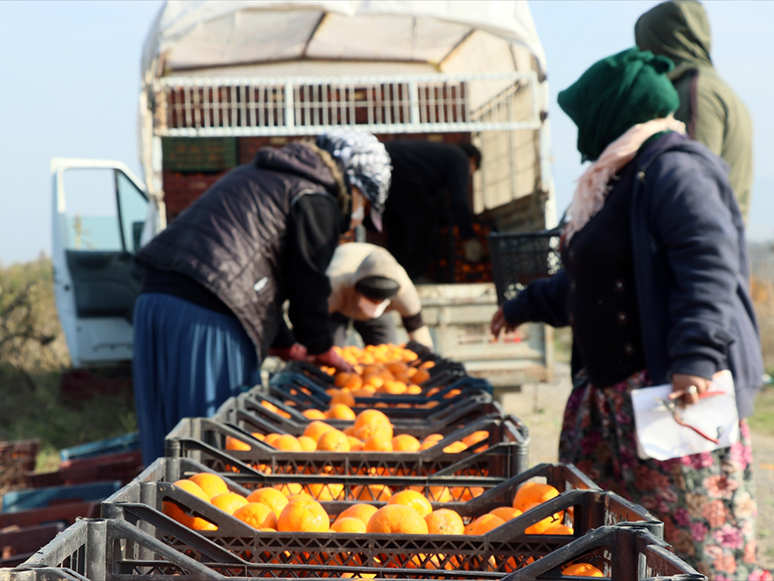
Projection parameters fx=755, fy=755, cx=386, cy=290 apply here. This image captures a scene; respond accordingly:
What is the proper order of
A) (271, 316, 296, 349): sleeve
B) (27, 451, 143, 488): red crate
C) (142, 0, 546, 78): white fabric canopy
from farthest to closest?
(142, 0, 546, 78): white fabric canopy < (27, 451, 143, 488): red crate < (271, 316, 296, 349): sleeve

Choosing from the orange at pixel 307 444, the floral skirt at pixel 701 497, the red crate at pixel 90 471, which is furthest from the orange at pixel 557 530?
the red crate at pixel 90 471

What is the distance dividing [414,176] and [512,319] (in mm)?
5599

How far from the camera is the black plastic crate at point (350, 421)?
6.56ft

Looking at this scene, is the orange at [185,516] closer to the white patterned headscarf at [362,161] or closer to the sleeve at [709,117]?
the white patterned headscarf at [362,161]

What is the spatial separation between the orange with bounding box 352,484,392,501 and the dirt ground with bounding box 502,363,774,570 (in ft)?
10.9

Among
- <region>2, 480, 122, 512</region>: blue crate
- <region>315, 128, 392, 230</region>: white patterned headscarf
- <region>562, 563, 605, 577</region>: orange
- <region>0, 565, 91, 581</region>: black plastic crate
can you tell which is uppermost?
<region>315, 128, 392, 230</region>: white patterned headscarf

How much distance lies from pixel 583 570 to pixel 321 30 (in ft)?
22.4

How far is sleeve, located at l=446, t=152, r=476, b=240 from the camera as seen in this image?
318 inches

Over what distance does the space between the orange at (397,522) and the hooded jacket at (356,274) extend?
2380mm

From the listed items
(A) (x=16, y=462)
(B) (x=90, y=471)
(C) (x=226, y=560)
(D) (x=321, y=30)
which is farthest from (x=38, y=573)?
(D) (x=321, y=30)

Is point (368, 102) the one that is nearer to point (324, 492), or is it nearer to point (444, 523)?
point (324, 492)

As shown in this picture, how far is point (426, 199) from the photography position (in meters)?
8.64

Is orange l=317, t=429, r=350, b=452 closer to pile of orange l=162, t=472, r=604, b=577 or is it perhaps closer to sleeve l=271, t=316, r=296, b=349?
pile of orange l=162, t=472, r=604, b=577

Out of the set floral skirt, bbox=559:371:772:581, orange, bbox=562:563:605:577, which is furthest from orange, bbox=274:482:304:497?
floral skirt, bbox=559:371:772:581
